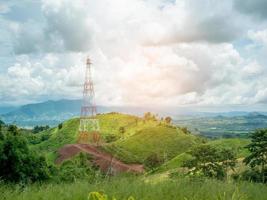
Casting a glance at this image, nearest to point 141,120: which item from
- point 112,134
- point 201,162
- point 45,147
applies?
point 112,134

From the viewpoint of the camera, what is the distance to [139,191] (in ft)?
25.3

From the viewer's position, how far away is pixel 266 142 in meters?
29.4

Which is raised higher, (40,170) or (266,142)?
(266,142)

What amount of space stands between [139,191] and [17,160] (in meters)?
24.8

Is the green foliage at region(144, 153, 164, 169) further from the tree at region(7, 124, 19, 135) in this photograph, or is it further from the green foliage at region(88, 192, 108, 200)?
the green foliage at region(88, 192, 108, 200)

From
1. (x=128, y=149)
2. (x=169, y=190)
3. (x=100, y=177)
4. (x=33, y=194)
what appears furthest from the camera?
(x=128, y=149)

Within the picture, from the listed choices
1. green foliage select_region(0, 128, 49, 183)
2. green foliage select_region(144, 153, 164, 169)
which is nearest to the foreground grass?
green foliage select_region(0, 128, 49, 183)

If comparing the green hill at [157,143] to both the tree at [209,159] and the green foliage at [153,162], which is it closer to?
the green foliage at [153,162]

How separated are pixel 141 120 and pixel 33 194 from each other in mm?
167983

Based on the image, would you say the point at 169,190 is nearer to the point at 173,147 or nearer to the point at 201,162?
the point at 201,162

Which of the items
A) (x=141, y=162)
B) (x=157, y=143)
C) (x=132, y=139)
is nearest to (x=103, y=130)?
(x=132, y=139)

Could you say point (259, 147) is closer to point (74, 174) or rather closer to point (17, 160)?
point (74, 174)

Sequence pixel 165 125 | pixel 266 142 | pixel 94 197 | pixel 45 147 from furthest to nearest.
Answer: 1. pixel 165 125
2. pixel 45 147
3. pixel 266 142
4. pixel 94 197

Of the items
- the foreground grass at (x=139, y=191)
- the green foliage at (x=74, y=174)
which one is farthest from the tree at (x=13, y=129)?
the foreground grass at (x=139, y=191)
